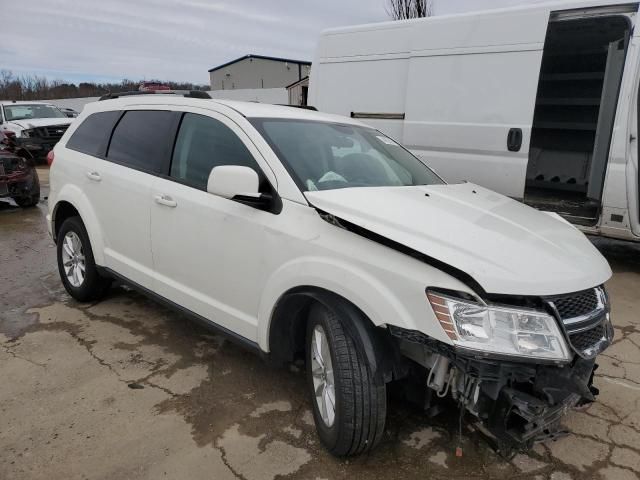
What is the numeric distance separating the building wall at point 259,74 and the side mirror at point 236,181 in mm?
34568

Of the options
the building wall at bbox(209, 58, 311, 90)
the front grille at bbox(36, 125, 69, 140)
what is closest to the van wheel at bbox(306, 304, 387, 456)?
the front grille at bbox(36, 125, 69, 140)

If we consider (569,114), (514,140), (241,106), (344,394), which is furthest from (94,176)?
(569,114)

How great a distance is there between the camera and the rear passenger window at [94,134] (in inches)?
158

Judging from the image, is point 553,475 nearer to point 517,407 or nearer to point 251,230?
point 517,407

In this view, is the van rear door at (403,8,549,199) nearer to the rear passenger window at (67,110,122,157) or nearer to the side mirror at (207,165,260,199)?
the rear passenger window at (67,110,122,157)

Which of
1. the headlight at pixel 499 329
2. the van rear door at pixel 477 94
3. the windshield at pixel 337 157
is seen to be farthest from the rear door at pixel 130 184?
the van rear door at pixel 477 94

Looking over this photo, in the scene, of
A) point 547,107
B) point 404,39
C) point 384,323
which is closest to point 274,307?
point 384,323

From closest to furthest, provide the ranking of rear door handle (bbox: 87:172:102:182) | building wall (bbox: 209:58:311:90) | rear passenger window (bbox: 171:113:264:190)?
rear passenger window (bbox: 171:113:264:190)
rear door handle (bbox: 87:172:102:182)
building wall (bbox: 209:58:311:90)

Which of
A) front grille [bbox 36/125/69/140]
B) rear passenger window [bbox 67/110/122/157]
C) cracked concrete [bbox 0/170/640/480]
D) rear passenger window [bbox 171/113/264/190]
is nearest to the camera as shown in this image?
cracked concrete [bbox 0/170/640/480]

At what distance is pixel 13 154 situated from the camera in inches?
343

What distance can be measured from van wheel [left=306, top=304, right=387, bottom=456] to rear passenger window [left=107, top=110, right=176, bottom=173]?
5.57 feet

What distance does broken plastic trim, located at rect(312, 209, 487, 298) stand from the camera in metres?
1.96

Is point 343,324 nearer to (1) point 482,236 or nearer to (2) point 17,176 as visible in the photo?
(1) point 482,236

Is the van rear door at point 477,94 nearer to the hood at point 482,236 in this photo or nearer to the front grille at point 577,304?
the hood at point 482,236
